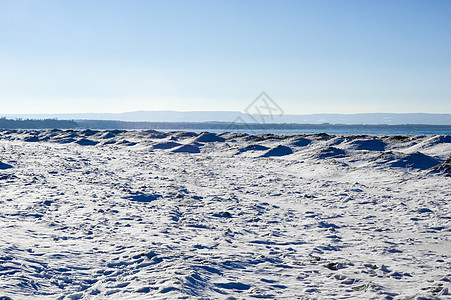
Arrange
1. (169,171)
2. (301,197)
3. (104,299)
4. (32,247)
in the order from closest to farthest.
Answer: (104,299), (32,247), (301,197), (169,171)

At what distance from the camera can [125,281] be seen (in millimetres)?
5312

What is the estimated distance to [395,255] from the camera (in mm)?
6641

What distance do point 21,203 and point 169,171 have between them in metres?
9.61

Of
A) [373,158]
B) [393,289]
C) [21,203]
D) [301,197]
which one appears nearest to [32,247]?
[21,203]

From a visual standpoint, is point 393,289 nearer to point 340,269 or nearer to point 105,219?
point 340,269

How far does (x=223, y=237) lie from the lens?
7.61m

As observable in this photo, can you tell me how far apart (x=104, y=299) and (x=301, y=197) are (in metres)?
8.56

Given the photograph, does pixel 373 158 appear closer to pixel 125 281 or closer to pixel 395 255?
pixel 395 255

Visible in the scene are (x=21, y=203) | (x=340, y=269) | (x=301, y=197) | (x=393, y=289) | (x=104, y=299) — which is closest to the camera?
(x=104, y=299)

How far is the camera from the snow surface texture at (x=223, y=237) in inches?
205

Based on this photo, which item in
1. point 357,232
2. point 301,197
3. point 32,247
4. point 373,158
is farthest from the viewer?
point 373,158

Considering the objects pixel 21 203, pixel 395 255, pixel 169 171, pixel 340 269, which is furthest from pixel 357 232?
pixel 169 171

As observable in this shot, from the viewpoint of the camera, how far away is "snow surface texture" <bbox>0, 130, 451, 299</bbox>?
17.1ft

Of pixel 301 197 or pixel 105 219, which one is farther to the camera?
pixel 301 197
